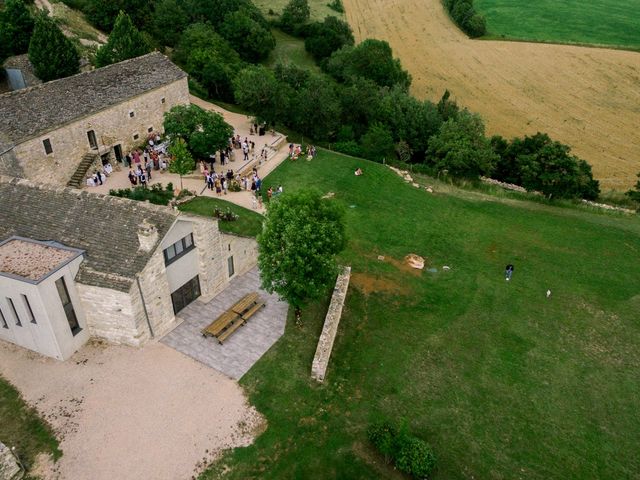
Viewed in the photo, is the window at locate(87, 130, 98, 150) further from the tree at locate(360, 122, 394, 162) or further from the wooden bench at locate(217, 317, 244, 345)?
the tree at locate(360, 122, 394, 162)

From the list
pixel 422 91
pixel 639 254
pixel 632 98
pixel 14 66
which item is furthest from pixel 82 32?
pixel 632 98

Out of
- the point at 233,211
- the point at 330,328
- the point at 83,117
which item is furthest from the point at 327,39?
the point at 330,328

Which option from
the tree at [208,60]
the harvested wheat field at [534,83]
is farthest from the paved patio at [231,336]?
the harvested wheat field at [534,83]

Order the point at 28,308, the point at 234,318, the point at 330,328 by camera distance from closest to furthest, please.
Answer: the point at 28,308 → the point at 330,328 → the point at 234,318

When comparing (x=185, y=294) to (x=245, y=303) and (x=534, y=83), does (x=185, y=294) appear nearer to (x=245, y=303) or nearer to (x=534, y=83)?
(x=245, y=303)

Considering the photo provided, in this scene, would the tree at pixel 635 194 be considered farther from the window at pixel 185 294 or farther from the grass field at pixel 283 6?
the grass field at pixel 283 6

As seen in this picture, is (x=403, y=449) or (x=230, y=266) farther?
(x=230, y=266)
